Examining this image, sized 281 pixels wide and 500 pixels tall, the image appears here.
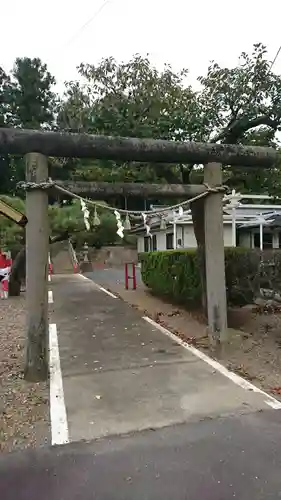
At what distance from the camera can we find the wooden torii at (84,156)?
206 inches

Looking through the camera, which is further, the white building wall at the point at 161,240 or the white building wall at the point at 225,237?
the white building wall at the point at 161,240

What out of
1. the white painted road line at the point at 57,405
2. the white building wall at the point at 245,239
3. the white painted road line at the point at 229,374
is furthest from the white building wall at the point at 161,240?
the white painted road line at the point at 57,405

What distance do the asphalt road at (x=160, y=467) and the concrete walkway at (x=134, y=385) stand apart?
11.5 inches

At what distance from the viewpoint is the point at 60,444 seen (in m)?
3.48

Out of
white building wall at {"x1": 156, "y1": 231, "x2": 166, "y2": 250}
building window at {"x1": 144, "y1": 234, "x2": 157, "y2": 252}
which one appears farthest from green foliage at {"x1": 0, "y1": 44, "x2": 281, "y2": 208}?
building window at {"x1": 144, "y1": 234, "x2": 157, "y2": 252}

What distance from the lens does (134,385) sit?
4918 mm

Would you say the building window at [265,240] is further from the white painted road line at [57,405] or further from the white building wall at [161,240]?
the white painted road line at [57,405]

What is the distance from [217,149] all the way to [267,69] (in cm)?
294

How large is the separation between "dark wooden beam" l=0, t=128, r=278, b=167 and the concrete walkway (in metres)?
2.84

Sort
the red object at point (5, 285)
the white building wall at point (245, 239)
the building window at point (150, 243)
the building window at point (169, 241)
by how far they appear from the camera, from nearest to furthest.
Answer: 1. the red object at point (5, 285)
2. the white building wall at point (245, 239)
3. the building window at point (169, 241)
4. the building window at point (150, 243)

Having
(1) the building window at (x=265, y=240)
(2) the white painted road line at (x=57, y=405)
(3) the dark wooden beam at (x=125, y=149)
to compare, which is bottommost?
(2) the white painted road line at (x=57, y=405)

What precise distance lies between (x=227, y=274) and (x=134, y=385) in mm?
4221

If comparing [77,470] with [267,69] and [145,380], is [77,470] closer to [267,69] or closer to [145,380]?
[145,380]

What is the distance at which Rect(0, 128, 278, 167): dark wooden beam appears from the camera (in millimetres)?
5176
